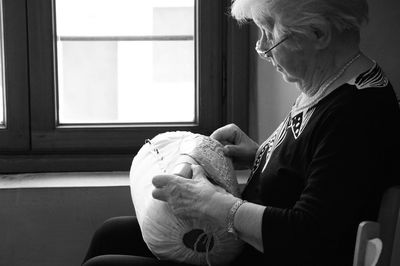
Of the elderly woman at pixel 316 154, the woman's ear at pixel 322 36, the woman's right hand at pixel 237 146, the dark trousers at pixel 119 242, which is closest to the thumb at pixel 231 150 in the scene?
the woman's right hand at pixel 237 146

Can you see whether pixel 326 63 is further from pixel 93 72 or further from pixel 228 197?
pixel 93 72

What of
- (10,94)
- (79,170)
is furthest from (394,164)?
(10,94)

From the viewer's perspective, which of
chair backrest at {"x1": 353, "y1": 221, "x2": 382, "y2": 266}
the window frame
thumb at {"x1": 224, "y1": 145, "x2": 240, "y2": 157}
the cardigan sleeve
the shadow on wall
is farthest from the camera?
the window frame

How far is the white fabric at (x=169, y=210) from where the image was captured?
124cm

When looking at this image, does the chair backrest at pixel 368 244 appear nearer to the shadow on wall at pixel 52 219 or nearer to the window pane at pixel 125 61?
the shadow on wall at pixel 52 219

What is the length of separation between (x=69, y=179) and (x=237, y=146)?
62cm

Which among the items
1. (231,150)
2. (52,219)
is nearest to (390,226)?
(231,150)

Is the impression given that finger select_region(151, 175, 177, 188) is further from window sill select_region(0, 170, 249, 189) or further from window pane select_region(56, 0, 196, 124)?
window pane select_region(56, 0, 196, 124)

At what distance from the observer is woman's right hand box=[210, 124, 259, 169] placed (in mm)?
1579

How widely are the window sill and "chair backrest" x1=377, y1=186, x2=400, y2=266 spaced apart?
81 centimetres

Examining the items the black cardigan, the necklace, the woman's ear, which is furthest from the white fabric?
the woman's ear

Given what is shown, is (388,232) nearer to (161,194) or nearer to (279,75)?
(161,194)

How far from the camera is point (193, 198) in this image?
122 centimetres

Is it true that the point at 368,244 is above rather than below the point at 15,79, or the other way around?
below
